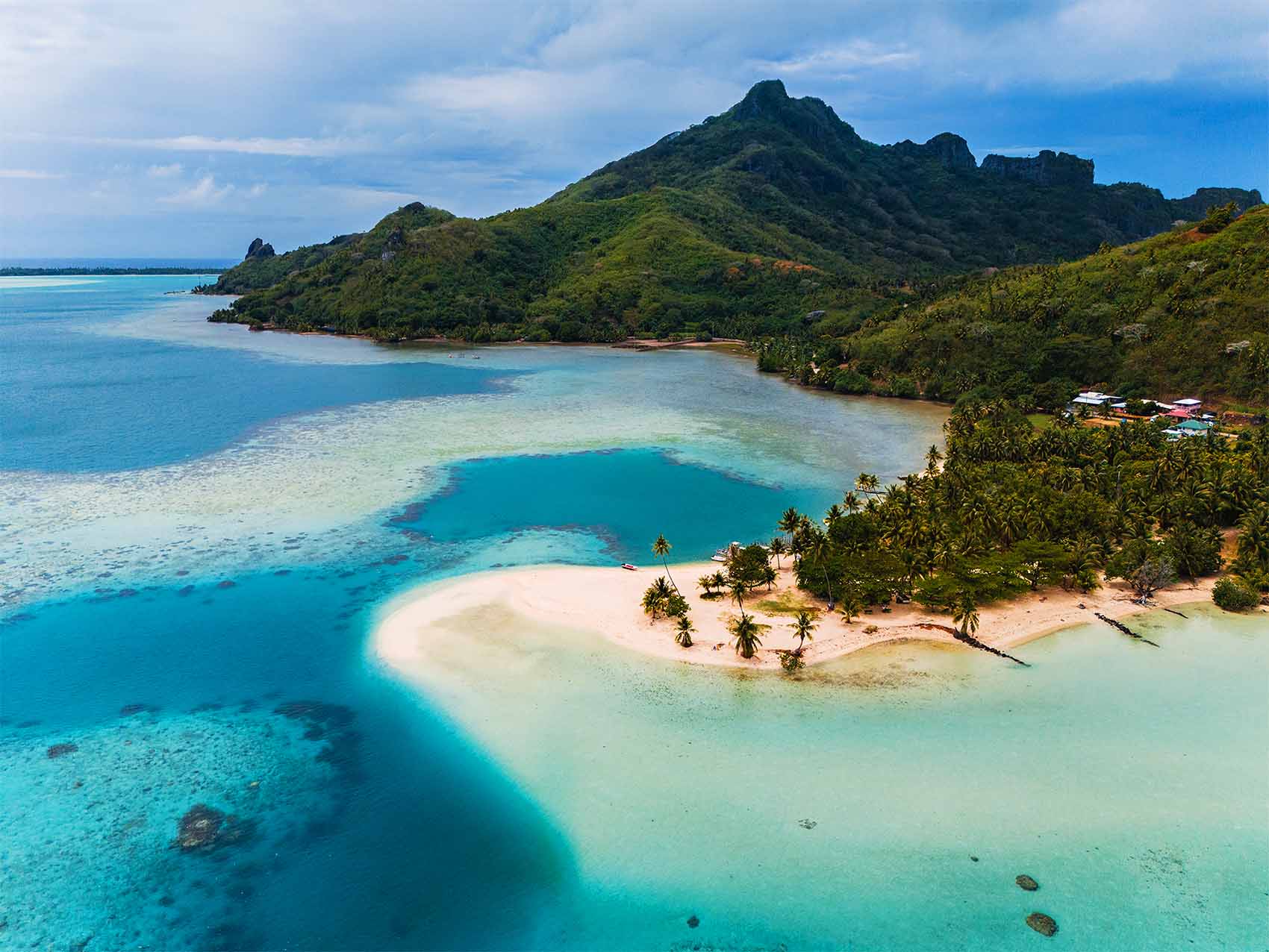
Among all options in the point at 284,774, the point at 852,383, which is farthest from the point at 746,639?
the point at 852,383

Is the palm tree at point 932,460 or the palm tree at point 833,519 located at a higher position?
the palm tree at point 932,460

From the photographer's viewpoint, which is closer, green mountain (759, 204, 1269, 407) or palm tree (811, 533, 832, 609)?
palm tree (811, 533, 832, 609)

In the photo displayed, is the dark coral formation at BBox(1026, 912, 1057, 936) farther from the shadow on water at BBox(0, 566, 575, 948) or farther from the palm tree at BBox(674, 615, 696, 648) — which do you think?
the palm tree at BBox(674, 615, 696, 648)

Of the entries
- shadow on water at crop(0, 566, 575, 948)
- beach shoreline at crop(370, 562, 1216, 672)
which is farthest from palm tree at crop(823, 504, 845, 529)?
shadow on water at crop(0, 566, 575, 948)

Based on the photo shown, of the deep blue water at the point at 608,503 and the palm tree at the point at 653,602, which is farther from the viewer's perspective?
the deep blue water at the point at 608,503

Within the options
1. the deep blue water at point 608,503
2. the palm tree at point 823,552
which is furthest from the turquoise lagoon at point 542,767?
the palm tree at point 823,552

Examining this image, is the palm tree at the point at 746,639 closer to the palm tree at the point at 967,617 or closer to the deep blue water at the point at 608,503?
the palm tree at the point at 967,617
